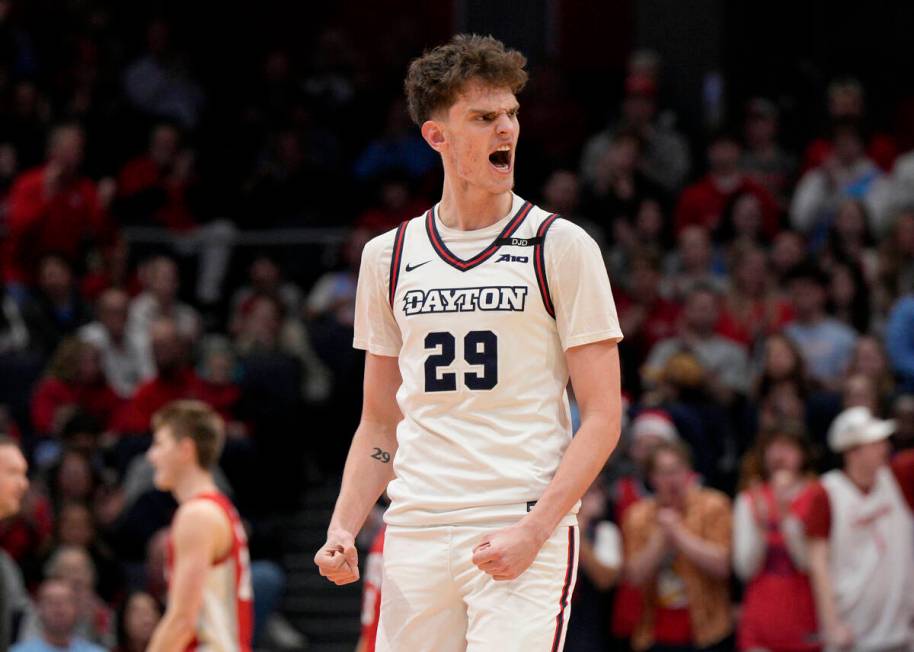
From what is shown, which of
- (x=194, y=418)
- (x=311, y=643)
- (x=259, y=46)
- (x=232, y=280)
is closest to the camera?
(x=194, y=418)

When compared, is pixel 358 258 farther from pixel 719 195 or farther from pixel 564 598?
pixel 564 598

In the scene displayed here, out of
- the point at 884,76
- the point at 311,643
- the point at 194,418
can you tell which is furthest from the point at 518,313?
the point at 884,76

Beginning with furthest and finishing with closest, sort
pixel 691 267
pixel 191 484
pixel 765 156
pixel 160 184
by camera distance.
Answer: pixel 765 156 < pixel 160 184 < pixel 691 267 < pixel 191 484

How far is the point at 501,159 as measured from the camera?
4.36m

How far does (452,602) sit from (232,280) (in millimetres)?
10263

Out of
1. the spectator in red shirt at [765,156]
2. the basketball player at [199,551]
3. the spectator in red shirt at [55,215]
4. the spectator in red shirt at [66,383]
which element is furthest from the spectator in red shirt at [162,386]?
the spectator in red shirt at [765,156]

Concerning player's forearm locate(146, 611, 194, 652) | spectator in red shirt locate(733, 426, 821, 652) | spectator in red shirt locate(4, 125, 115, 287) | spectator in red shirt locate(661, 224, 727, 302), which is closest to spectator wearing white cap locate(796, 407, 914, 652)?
spectator in red shirt locate(733, 426, 821, 652)

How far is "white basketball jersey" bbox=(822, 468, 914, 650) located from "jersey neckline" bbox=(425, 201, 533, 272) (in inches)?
228

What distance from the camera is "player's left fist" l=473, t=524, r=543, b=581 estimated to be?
400cm

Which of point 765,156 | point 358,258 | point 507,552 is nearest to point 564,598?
point 507,552

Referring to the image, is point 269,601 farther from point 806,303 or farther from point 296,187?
point 296,187

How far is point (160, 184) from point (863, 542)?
7.27 m

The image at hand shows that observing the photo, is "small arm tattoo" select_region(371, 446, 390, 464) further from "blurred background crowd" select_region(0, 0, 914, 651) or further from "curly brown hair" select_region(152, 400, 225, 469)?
"blurred background crowd" select_region(0, 0, 914, 651)

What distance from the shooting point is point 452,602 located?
421 centimetres
